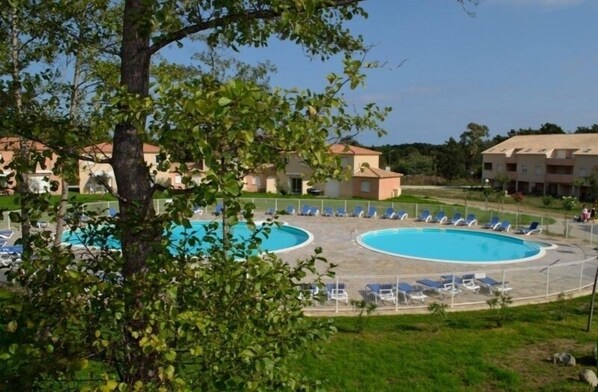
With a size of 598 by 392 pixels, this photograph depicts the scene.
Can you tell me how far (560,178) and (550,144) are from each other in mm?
5854

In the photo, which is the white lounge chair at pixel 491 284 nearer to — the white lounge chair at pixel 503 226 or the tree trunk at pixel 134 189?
the white lounge chair at pixel 503 226

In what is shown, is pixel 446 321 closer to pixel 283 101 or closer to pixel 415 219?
pixel 283 101

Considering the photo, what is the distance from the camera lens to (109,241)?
3764mm

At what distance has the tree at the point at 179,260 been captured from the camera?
2656 mm

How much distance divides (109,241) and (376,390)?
21.6 feet

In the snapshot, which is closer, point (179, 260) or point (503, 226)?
point (179, 260)

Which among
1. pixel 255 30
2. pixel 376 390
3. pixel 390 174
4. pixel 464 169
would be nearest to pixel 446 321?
pixel 376 390

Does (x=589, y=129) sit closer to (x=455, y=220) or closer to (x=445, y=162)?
(x=445, y=162)

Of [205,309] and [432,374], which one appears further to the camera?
[432,374]

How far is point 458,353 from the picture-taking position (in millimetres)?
10883

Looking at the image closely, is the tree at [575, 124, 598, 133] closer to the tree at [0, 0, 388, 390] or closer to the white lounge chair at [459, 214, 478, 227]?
the white lounge chair at [459, 214, 478, 227]

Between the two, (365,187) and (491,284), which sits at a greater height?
(365,187)

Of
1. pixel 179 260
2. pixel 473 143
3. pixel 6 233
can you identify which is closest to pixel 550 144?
pixel 473 143

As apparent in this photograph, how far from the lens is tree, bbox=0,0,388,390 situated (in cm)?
266
